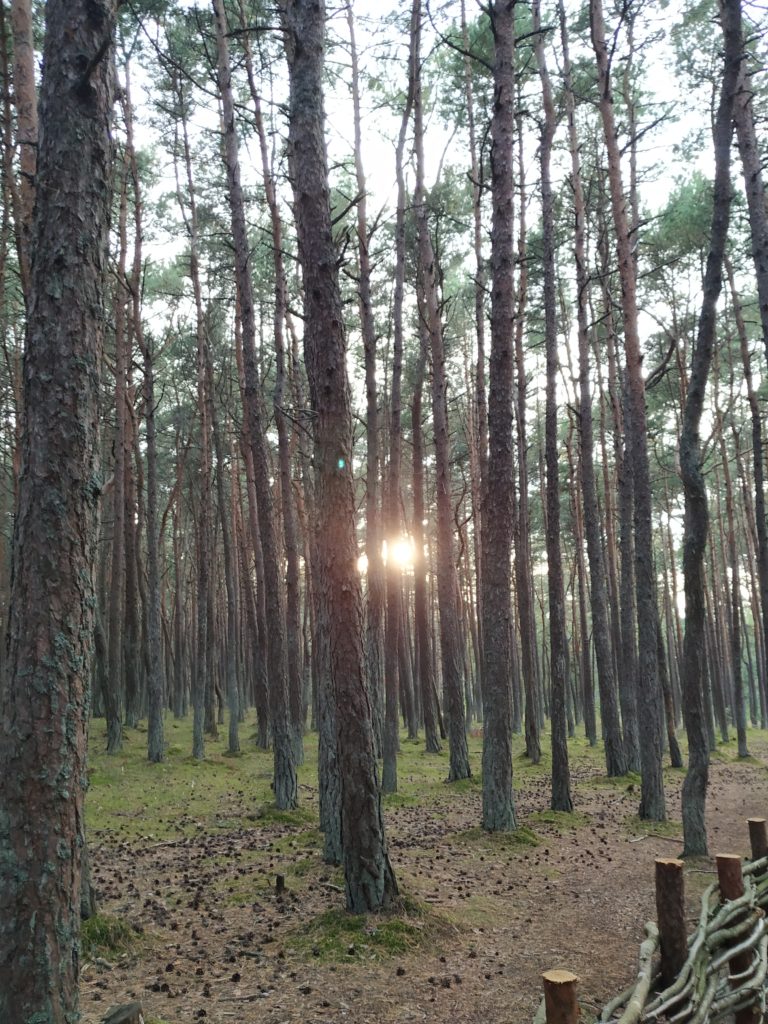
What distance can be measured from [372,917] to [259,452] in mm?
6666

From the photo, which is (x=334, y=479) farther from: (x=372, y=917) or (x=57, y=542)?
(x=372, y=917)

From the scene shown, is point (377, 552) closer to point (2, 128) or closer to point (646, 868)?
Answer: point (646, 868)

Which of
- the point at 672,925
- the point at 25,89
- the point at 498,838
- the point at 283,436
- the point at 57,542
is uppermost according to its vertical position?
the point at 25,89

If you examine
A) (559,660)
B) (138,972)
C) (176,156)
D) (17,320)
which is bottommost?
(138,972)

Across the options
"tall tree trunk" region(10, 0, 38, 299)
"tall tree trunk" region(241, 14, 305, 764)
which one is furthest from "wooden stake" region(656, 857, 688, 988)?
"tall tree trunk" region(241, 14, 305, 764)

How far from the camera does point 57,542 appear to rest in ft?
10.6

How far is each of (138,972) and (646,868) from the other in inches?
223

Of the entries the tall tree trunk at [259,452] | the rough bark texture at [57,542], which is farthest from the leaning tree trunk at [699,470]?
the rough bark texture at [57,542]

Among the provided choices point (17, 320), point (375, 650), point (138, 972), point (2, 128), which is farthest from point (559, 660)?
point (17, 320)

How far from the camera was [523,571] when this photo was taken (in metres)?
17.0

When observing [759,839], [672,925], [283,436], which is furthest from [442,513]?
[672,925]

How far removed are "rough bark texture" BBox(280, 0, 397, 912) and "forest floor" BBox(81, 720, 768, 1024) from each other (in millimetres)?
545

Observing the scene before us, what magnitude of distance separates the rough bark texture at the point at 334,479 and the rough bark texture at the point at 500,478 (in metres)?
3.31

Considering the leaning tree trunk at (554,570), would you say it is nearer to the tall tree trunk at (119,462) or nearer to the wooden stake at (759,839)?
the wooden stake at (759,839)
